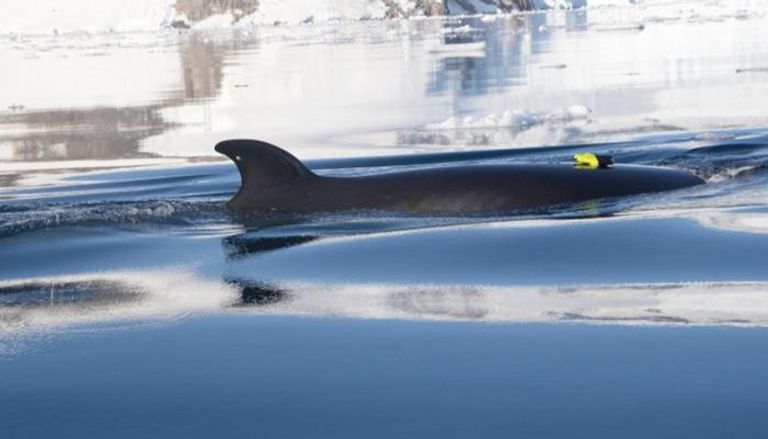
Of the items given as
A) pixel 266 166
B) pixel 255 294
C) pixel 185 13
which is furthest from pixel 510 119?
pixel 185 13

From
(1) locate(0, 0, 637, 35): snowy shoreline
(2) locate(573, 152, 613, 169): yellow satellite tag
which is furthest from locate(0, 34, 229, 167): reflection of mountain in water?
(1) locate(0, 0, 637, 35): snowy shoreline

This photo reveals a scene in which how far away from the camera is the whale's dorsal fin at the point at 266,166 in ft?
28.0

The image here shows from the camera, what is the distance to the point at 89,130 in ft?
54.6

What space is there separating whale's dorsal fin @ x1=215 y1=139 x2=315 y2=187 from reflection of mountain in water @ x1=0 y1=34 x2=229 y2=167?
154 inches

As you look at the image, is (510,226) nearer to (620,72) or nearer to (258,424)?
(258,424)

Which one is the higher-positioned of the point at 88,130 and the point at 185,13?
the point at 185,13

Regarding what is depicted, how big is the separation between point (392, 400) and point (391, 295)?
60.8 inches

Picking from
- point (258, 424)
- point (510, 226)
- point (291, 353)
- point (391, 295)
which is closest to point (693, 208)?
point (510, 226)

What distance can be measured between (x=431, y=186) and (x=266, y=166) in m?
1.12

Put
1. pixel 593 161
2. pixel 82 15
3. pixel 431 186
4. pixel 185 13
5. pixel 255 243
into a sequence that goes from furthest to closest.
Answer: pixel 82 15
pixel 185 13
pixel 593 161
pixel 431 186
pixel 255 243

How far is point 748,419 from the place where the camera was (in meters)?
A: 3.32

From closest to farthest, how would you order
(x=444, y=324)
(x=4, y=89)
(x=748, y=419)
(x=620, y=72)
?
(x=748, y=419) → (x=444, y=324) → (x=620, y=72) → (x=4, y=89)

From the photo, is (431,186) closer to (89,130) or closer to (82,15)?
(89,130)

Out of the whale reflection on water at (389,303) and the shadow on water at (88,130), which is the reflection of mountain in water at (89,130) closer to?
the shadow on water at (88,130)
